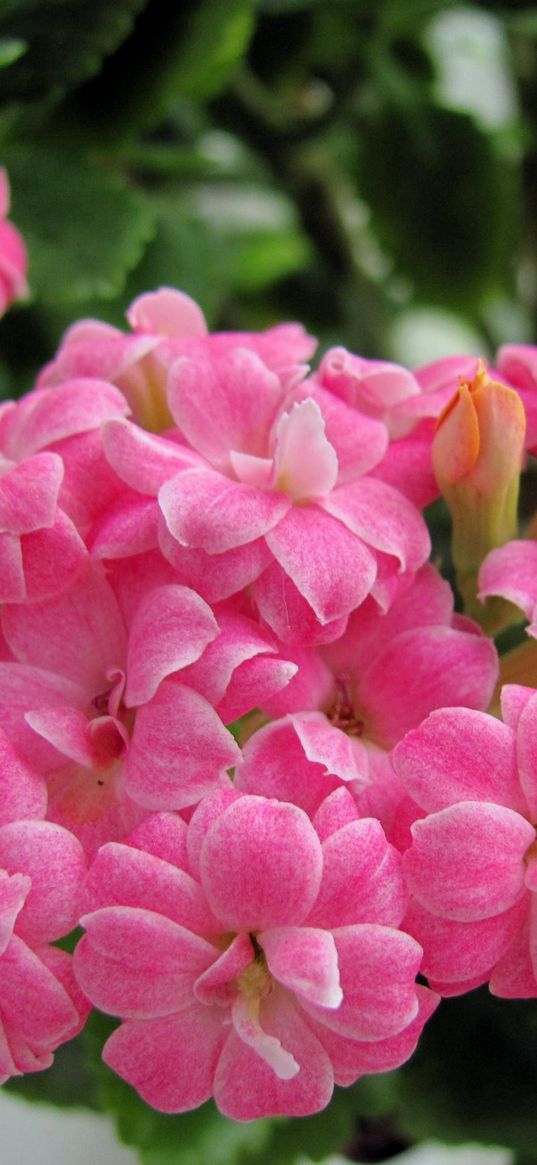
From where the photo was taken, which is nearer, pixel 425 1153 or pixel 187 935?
pixel 187 935

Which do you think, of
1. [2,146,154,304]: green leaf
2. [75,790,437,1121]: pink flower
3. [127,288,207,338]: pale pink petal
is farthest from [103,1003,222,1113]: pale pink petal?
[2,146,154,304]: green leaf

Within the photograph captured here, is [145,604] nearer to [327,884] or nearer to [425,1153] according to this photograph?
[327,884]

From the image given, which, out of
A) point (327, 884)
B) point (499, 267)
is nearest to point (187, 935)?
point (327, 884)

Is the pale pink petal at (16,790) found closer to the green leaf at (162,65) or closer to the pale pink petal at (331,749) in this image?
the pale pink petal at (331,749)

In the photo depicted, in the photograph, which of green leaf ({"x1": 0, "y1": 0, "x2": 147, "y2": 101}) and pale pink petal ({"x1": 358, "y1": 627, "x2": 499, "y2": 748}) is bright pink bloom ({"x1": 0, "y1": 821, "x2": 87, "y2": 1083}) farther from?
green leaf ({"x1": 0, "y1": 0, "x2": 147, "y2": 101})

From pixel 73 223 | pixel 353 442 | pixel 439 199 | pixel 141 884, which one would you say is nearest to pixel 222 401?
pixel 353 442

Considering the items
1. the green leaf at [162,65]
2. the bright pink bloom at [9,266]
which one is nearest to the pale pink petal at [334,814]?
the bright pink bloom at [9,266]

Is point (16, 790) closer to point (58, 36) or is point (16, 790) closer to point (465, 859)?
point (465, 859)
